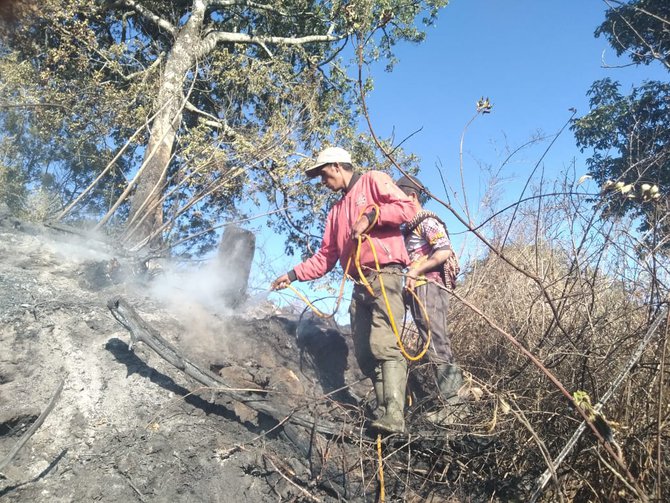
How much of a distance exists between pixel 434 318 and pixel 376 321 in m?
0.72

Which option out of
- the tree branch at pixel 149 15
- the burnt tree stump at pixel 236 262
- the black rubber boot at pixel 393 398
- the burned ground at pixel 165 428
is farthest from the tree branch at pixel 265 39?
the black rubber boot at pixel 393 398

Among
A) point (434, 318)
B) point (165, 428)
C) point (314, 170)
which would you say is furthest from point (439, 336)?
point (165, 428)

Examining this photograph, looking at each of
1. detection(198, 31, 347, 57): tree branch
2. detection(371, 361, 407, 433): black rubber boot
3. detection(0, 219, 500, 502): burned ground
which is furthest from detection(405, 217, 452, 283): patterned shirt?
detection(198, 31, 347, 57): tree branch

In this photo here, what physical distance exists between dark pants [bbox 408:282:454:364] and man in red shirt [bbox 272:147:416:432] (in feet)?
1.53

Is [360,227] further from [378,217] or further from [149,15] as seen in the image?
[149,15]

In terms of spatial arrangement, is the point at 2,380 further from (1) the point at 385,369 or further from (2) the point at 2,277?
(1) the point at 385,369

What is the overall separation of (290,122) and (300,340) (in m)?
4.28

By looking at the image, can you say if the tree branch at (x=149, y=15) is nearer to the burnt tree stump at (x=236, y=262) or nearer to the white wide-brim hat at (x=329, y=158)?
the burnt tree stump at (x=236, y=262)

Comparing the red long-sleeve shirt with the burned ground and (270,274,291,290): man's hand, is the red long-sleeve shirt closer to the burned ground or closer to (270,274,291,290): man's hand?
(270,274,291,290): man's hand

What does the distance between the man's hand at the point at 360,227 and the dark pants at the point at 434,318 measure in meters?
0.80

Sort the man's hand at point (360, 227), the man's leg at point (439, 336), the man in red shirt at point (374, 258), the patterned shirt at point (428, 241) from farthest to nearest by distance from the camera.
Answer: the patterned shirt at point (428, 241)
the man's leg at point (439, 336)
the man's hand at point (360, 227)
the man in red shirt at point (374, 258)

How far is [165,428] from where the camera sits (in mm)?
3072

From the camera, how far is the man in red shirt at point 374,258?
3.27 meters

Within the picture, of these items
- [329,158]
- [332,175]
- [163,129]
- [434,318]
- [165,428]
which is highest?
[163,129]
